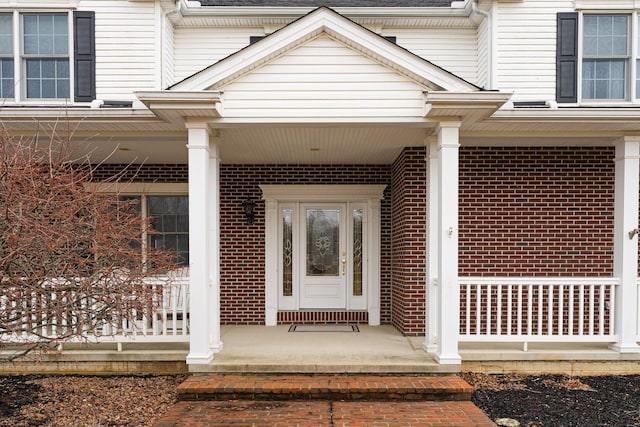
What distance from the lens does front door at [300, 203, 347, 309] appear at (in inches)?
318

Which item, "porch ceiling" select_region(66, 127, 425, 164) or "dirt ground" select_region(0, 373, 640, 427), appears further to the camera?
"porch ceiling" select_region(66, 127, 425, 164)

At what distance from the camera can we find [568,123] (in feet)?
18.5

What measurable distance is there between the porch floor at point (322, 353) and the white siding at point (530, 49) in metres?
3.93

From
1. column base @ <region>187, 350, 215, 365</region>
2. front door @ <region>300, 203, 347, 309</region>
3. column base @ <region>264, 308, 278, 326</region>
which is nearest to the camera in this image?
column base @ <region>187, 350, 215, 365</region>

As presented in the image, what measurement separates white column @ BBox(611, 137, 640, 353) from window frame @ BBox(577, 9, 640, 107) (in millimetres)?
917

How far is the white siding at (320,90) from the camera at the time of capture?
203 inches

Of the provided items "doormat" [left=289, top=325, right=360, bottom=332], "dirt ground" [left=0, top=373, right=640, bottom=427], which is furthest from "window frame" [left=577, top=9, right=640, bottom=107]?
"doormat" [left=289, top=325, right=360, bottom=332]

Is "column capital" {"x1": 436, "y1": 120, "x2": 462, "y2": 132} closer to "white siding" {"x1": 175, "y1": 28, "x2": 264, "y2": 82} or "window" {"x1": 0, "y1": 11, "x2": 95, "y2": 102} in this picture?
"white siding" {"x1": 175, "y1": 28, "x2": 264, "y2": 82}

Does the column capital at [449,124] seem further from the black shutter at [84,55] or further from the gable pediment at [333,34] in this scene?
the black shutter at [84,55]

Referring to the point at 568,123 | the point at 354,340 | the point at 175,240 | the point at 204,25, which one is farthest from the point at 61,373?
the point at 568,123

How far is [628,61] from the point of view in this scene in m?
6.36

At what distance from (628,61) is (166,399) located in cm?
754

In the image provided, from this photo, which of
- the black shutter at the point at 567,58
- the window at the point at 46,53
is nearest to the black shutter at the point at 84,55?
the window at the point at 46,53

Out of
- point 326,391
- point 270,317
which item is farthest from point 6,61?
point 326,391
